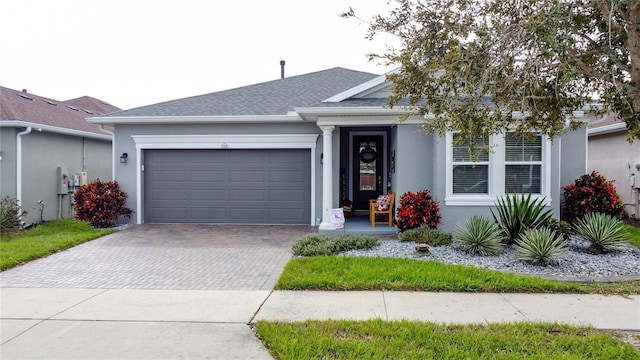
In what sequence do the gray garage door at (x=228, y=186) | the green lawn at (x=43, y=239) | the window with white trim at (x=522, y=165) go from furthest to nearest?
1. the gray garage door at (x=228, y=186)
2. the window with white trim at (x=522, y=165)
3. the green lawn at (x=43, y=239)

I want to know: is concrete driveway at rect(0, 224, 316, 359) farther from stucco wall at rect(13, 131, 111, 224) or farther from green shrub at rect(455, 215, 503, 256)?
stucco wall at rect(13, 131, 111, 224)

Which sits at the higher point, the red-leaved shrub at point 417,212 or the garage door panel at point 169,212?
the red-leaved shrub at point 417,212

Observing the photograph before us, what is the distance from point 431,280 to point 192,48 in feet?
51.9

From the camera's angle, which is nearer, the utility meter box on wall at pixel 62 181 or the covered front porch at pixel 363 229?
the covered front porch at pixel 363 229

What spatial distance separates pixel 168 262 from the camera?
24.9 feet

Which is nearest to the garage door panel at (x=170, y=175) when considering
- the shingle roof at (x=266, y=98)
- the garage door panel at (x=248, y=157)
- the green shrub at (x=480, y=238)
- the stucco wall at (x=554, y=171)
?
the garage door panel at (x=248, y=157)

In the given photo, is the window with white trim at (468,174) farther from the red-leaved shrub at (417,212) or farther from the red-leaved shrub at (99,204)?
the red-leaved shrub at (99,204)

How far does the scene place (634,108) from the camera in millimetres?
4086

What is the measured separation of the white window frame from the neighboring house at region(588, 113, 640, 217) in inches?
202

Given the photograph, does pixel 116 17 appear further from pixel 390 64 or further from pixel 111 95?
pixel 111 95

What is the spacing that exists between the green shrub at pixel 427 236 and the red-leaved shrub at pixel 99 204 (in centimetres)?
790

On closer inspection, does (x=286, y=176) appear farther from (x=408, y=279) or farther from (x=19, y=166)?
(x=19, y=166)

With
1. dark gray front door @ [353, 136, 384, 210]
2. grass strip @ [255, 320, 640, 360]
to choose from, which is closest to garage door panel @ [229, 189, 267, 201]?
dark gray front door @ [353, 136, 384, 210]

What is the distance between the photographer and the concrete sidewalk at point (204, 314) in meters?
4.01
